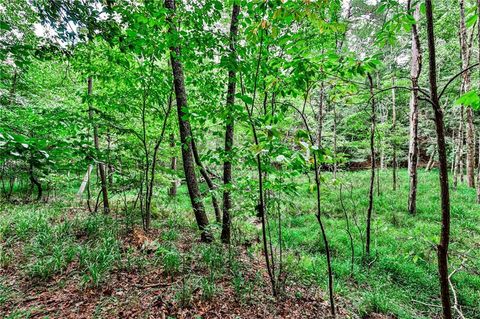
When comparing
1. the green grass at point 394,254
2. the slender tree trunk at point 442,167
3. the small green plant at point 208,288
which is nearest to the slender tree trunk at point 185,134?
the small green plant at point 208,288

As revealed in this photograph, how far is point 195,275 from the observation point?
3.73 meters

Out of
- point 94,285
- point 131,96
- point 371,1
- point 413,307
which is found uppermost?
point 371,1

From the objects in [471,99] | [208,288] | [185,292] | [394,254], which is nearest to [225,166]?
[208,288]

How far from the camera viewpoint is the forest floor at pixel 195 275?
3021mm

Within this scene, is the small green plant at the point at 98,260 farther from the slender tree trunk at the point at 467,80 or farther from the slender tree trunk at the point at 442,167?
the slender tree trunk at the point at 467,80

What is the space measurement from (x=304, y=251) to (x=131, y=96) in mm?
5492

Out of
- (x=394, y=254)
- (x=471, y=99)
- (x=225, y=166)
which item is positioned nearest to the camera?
(x=471, y=99)

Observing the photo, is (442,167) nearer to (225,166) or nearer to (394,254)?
(225,166)

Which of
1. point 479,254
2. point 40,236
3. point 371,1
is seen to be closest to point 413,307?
point 479,254

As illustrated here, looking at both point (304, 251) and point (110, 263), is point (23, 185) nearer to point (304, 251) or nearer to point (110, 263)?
point (110, 263)

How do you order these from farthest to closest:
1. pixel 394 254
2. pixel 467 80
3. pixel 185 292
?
pixel 467 80 → pixel 394 254 → pixel 185 292

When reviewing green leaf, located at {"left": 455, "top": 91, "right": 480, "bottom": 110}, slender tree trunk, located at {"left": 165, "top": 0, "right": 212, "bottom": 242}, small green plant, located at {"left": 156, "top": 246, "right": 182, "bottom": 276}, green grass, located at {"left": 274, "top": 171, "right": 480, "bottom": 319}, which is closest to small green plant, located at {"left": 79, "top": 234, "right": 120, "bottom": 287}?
small green plant, located at {"left": 156, "top": 246, "right": 182, "bottom": 276}

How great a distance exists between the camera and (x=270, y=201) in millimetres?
3529

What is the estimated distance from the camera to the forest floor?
302 centimetres
